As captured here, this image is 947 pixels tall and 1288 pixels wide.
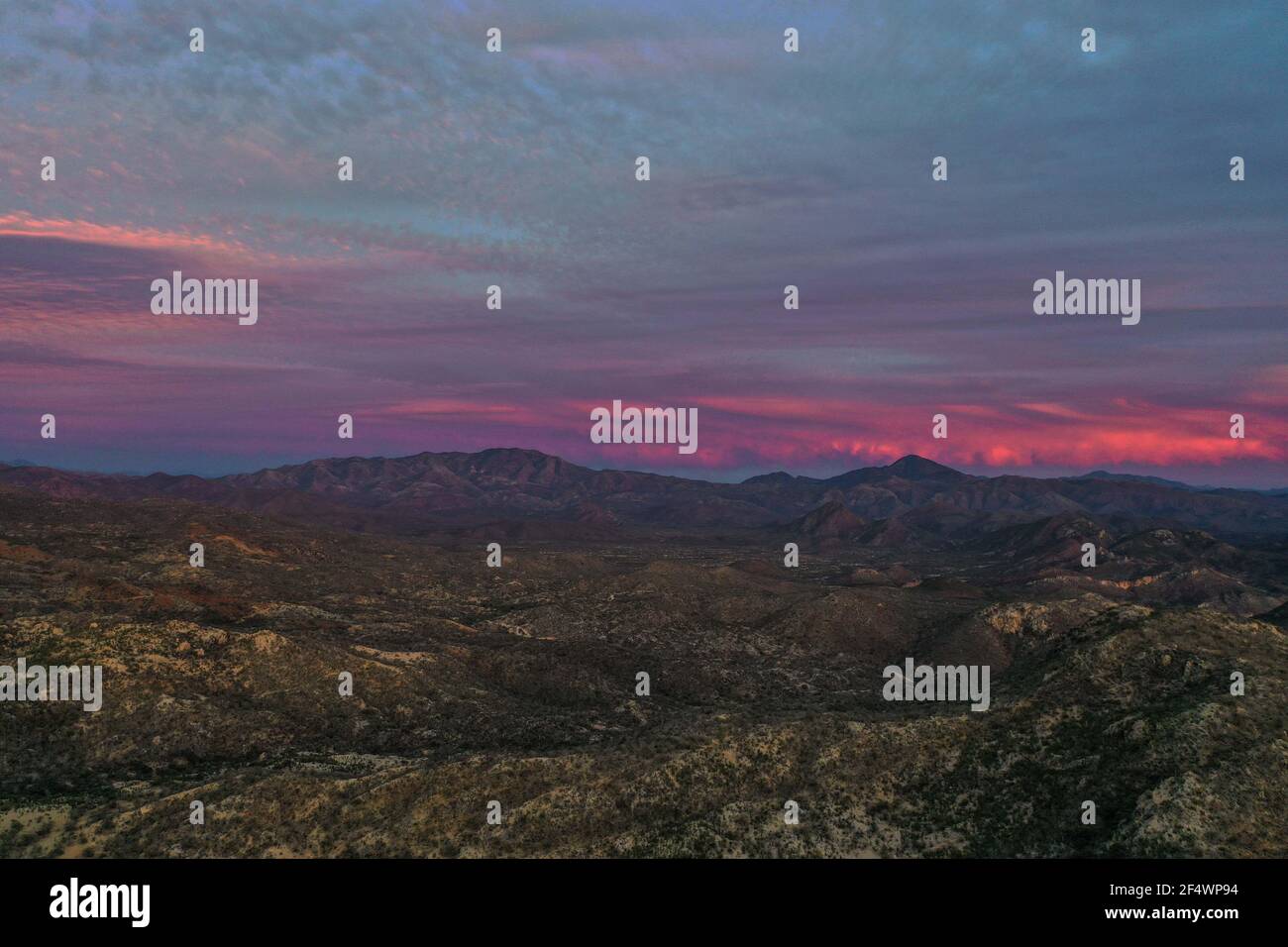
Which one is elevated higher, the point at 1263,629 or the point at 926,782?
the point at 1263,629

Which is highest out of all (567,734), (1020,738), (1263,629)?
(1263,629)

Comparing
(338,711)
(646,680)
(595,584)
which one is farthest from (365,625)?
(595,584)

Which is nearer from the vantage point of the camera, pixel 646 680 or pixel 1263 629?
pixel 1263 629

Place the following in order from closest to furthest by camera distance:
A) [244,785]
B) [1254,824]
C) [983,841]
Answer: [1254,824], [983,841], [244,785]

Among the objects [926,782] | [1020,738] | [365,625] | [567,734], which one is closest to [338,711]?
[567,734]

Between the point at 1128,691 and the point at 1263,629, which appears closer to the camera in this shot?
the point at 1128,691

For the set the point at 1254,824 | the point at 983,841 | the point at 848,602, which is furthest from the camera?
the point at 848,602

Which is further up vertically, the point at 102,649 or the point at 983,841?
the point at 102,649

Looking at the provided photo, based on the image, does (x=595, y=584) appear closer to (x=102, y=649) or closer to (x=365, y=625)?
(x=365, y=625)

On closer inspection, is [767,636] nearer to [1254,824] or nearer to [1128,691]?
[1128,691]
